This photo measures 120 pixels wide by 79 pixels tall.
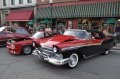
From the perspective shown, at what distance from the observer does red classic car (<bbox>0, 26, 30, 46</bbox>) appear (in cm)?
1123

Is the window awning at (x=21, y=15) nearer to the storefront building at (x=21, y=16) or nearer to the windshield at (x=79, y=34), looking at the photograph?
the storefront building at (x=21, y=16)

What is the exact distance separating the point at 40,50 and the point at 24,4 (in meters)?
17.1

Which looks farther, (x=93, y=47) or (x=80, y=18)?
(x=80, y=18)

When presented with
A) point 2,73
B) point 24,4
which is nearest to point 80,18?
point 24,4

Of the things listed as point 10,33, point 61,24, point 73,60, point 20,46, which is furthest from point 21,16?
point 73,60

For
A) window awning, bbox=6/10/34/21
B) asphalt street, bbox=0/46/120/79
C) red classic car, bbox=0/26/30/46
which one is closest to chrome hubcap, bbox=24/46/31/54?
asphalt street, bbox=0/46/120/79

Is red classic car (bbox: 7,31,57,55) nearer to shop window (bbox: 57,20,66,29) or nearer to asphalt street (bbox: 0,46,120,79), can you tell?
asphalt street (bbox: 0,46,120,79)

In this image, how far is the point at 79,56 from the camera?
703 centimetres

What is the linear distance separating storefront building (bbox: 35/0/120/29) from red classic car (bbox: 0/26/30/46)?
6933mm

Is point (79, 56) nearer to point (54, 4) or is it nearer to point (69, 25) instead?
point (69, 25)

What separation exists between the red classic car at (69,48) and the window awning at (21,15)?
14.0 m

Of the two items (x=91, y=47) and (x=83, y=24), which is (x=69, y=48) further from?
(x=83, y=24)

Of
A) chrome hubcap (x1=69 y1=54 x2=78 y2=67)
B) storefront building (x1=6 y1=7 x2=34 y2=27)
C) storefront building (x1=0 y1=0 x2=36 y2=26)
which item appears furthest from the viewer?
storefront building (x1=0 y1=0 x2=36 y2=26)

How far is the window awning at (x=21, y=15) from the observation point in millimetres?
21145
